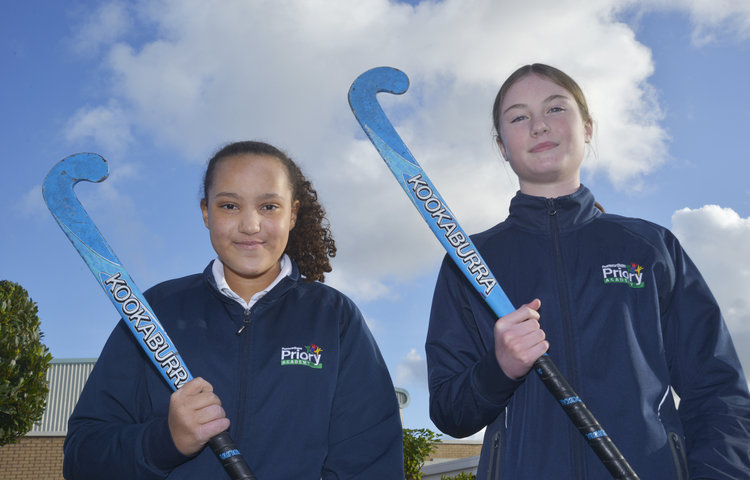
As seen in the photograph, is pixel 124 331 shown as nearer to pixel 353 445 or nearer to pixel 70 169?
pixel 70 169

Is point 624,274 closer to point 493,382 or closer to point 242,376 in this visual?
point 493,382

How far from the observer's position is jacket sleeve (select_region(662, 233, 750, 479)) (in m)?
2.14

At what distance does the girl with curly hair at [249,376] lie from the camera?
7.73 feet

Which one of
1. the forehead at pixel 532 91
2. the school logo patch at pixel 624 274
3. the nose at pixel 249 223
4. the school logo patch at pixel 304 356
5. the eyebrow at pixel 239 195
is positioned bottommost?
the school logo patch at pixel 304 356

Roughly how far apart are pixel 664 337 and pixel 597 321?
311 mm

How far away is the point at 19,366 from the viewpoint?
29.1ft

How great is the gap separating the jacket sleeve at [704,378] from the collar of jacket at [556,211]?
14.1 inches

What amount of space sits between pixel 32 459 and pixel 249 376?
1562 centimetres

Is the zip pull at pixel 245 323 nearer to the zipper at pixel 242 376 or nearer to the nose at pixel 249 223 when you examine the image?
the zipper at pixel 242 376

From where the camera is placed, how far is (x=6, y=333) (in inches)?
345

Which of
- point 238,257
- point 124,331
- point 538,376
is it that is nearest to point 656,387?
point 538,376

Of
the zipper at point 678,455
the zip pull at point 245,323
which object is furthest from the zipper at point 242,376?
the zipper at point 678,455

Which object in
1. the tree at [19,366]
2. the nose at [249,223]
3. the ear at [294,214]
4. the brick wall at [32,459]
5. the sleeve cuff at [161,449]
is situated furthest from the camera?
the brick wall at [32,459]

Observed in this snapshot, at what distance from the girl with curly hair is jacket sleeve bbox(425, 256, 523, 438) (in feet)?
0.92
